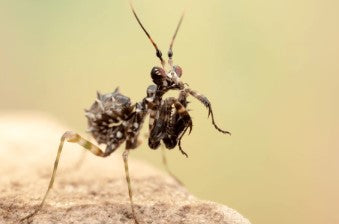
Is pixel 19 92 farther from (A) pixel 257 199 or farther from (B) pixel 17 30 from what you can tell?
(A) pixel 257 199

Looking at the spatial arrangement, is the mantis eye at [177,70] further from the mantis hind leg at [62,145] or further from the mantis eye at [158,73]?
the mantis hind leg at [62,145]

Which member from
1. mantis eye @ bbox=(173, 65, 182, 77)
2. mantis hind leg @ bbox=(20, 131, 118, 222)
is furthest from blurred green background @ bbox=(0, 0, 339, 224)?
mantis eye @ bbox=(173, 65, 182, 77)

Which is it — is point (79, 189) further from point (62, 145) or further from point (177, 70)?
point (177, 70)

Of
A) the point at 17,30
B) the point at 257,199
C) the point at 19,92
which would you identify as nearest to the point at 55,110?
the point at 19,92

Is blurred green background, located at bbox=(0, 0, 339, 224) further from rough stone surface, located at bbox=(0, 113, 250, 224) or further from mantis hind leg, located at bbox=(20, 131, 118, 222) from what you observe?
mantis hind leg, located at bbox=(20, 131, 118, 222)

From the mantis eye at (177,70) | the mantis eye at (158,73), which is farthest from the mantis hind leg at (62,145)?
the mantis eye at (177,70)

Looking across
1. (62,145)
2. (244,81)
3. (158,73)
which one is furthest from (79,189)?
(244,81)
